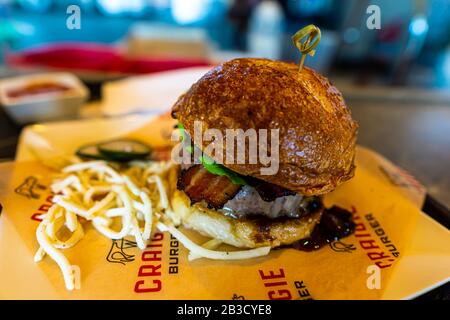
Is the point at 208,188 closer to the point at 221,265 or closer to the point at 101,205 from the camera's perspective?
the point at 221,265

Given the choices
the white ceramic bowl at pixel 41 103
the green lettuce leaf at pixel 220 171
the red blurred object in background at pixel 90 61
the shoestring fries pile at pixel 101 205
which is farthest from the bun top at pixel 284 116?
the red blurred object in background at pixel 90 61

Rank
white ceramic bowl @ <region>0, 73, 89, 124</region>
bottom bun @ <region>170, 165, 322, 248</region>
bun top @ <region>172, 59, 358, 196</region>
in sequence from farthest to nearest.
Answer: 1. white ceramic bowl @ <region>0, 73, 89, 124</region>
2. bottom bun @ <region>170, 165, 322, 248</region>
3. bun top @ <region>172, 59, 358, 196</region>

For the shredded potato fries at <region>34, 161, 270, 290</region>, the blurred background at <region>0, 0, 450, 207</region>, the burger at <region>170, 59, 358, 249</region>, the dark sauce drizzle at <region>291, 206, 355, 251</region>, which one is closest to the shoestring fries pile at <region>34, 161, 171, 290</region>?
the shredded potato fries at <region>34, 161, 270, 290</region>

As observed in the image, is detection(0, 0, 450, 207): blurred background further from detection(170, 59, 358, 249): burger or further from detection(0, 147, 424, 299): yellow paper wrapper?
detection(170, 59, 358, 249): burger

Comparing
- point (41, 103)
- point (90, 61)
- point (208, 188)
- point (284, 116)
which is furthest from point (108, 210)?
point (90, 61)
